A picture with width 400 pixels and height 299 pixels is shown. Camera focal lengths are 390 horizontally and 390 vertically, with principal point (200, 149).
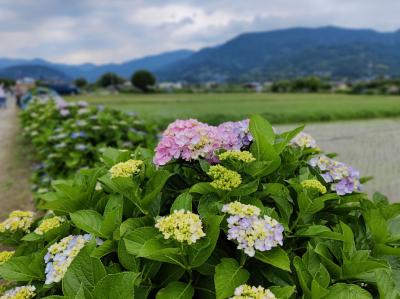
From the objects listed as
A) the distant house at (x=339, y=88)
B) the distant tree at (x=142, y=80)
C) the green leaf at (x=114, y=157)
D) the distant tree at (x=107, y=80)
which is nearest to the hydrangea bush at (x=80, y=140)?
the green leaf at (x=114, y=157)

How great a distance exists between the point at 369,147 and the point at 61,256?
33.1 feet

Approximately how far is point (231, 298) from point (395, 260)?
739 mm

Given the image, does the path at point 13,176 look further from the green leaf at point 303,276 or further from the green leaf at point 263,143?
the green leaf at point 303,276

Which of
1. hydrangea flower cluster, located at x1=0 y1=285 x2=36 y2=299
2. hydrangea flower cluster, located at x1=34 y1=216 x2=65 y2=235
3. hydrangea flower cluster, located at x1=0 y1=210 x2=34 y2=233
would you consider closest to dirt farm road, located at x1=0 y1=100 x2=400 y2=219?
hydrangea flower cluster, located at x1=0 y1=210 x2=34 y2=233

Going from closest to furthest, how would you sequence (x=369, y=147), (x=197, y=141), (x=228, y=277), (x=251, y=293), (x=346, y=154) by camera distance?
(x=251, y=293) < (x=228, y=277) < (x=197, y=141) < (x=346, y=154) < (x=369, y=147)

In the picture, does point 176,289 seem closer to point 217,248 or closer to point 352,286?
point 217,248

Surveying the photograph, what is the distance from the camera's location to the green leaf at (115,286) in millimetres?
1073

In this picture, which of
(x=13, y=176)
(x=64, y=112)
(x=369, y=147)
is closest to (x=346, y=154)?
(x=369, y=147)

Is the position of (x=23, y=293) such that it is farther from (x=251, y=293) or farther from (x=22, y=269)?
(x=251, y=293)

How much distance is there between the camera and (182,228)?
3.60 feet

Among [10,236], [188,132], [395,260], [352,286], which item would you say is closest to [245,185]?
[188,132]

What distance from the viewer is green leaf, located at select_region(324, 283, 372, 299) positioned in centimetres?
114

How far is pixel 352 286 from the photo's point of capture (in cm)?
118

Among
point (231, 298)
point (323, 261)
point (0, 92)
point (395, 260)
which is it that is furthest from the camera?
point (0, 92)
